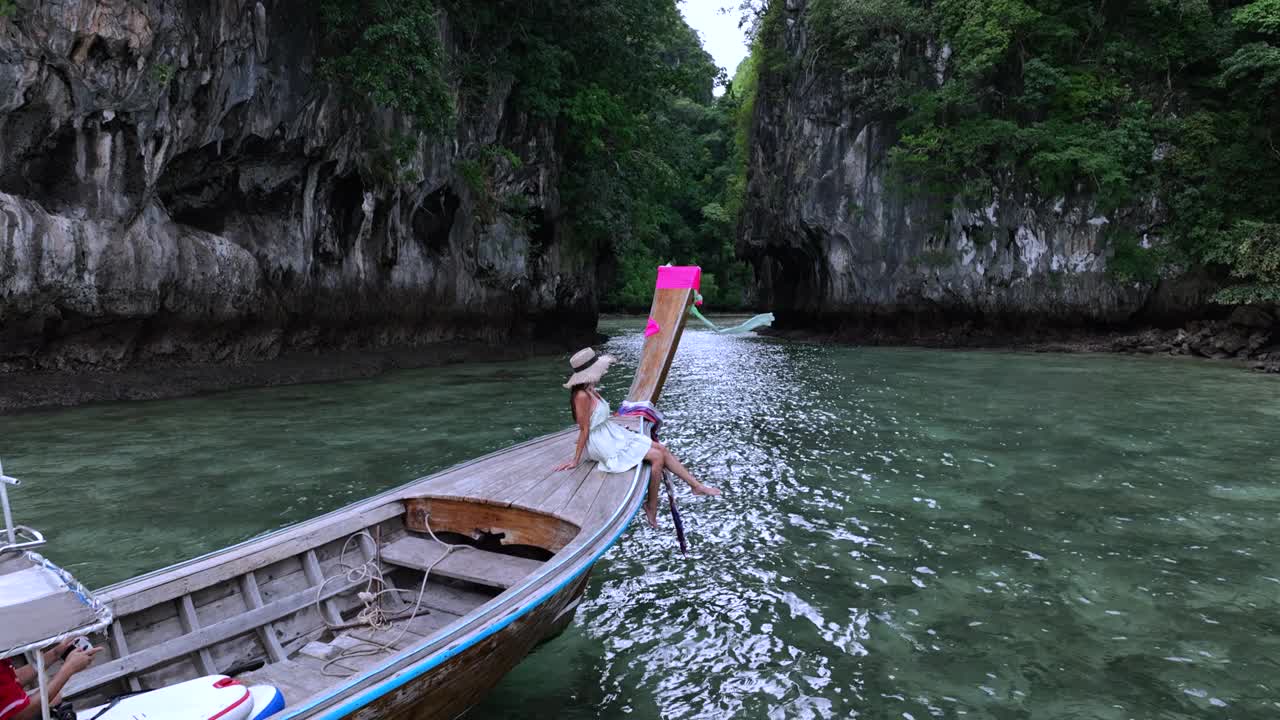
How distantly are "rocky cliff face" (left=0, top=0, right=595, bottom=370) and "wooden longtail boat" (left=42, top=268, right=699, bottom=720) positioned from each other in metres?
9.09

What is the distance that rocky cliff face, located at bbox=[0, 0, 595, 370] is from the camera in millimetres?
10133

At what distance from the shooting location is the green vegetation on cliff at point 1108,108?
19250 millimetres

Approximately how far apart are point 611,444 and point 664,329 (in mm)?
1823

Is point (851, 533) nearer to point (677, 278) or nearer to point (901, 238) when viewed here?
point (677, 278)

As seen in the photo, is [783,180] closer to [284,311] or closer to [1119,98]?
[1119,98]

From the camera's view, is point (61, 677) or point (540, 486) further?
point (540, 486)

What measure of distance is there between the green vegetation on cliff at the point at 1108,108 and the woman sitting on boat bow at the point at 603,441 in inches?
771

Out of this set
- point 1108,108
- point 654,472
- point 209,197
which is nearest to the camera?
point 654,472

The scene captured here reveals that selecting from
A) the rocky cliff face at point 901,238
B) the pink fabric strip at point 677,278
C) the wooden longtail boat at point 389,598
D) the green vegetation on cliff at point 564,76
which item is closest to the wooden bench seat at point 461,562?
the wooden longtail boat at point 389,598

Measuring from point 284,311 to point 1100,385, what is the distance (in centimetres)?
1615

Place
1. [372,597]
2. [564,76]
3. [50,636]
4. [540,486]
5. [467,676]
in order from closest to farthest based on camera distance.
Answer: [50,636] → [467,676] → [372,597] → [540,486] → [564,76]

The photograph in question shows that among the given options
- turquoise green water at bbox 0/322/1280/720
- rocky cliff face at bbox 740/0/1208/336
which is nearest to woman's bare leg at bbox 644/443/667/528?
turquoise green water at bbox 0/322/1280/720

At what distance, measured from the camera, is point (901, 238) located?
24.8 metres

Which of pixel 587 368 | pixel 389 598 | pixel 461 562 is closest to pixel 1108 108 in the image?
pixel 587 368
